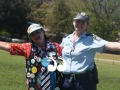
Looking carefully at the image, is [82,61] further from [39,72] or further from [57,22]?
[57,22]

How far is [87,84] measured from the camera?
14.2 feet

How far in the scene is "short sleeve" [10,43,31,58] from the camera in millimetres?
4434

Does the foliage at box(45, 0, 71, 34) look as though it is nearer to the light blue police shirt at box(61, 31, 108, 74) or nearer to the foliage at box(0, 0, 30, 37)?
the foliage at box(0, 0, 30, 37)

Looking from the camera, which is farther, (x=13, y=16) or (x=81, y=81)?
→ (x=13, y=16)

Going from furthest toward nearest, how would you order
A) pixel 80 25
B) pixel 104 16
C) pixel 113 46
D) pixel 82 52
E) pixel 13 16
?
1. pixel 104 16
2. pixel 13 16
3. pixel 80 25
4. pixel 82 52
5. pixel 113 46

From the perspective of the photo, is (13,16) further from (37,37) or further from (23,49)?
(37,37)

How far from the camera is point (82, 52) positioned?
429cm

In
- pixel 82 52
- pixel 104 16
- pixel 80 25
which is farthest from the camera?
pixel 104 16

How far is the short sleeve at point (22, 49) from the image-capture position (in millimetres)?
4434

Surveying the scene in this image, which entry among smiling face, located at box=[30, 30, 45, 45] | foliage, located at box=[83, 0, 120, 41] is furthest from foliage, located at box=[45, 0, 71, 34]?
smiling face, located at box=[30, 30, 45, 45]

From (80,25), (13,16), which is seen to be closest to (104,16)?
(13,16)

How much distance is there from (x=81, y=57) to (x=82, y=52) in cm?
7

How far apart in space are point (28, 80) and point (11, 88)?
15.4 ft

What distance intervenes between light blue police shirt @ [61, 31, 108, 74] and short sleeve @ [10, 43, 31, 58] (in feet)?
1.67
